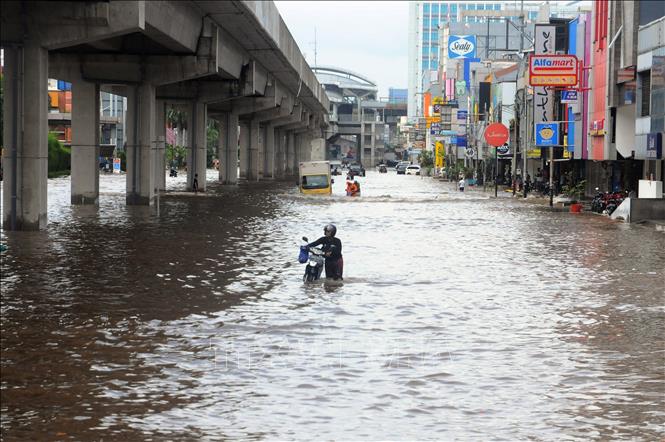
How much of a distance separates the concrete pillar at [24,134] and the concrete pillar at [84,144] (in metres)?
19.5

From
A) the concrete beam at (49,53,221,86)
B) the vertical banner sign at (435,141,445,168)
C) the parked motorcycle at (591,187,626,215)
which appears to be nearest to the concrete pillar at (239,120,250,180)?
the vertical banner sign at (435,141,445,168)

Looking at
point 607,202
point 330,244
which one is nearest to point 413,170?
point 607,202

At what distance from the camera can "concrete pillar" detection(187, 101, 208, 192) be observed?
75875mm

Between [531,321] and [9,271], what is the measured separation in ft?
36.2

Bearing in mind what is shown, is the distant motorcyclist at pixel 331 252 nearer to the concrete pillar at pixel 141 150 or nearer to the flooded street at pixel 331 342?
the flooded street at pixel 331 342

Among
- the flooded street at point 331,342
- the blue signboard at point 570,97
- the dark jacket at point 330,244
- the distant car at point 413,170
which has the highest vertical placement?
the blue signboard at point 570,97

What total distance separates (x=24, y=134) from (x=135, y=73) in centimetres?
1797

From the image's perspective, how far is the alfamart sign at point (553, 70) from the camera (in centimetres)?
6612

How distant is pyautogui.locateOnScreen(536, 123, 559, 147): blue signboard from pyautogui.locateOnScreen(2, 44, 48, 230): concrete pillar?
39.7 meters

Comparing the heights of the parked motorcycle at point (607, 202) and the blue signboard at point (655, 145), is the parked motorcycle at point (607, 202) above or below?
below

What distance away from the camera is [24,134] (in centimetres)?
3578

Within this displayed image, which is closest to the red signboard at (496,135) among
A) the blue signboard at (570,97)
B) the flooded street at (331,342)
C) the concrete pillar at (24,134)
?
the blue signboard at (570,97)

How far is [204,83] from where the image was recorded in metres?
73.1

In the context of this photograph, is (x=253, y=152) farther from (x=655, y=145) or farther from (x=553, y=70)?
(x=655, y=145)
